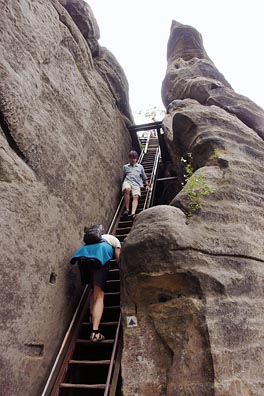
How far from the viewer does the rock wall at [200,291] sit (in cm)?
303

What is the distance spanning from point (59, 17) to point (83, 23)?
2.00 m

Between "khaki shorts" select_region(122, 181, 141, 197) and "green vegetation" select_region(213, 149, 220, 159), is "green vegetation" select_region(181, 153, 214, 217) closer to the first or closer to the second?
"green vegetation" select_region(213, 149, 220, 159)

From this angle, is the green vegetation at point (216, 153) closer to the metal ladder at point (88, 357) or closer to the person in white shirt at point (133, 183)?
the person in white shirt at point (133, 183)

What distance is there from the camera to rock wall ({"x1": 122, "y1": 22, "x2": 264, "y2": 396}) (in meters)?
3.03

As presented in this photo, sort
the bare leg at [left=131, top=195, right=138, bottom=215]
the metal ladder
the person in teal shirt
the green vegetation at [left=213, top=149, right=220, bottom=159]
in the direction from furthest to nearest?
the bare leg at [left=131, top=195, right=138, bottom=215] < the green vegetation at [left=213, top=149, right=220, bottom=159] < the person in teal shirt < the metal ladder

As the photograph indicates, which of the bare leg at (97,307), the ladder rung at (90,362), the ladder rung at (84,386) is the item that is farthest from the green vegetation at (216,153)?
the ladder rung at (84,386)

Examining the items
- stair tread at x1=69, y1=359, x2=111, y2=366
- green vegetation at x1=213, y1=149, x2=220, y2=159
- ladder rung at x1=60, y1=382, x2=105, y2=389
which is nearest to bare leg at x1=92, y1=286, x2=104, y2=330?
stair tread at x1=69, y1=359, x2=111, y2=366

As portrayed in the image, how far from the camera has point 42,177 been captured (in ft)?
14.9

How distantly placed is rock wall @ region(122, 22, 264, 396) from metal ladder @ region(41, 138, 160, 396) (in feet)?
1.46

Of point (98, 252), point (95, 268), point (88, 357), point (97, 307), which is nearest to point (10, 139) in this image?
point (98, 252)

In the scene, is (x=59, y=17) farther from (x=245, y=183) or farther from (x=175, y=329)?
(x=175, y=329)

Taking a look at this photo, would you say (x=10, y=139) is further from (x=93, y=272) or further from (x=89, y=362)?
(x=89, y=362)

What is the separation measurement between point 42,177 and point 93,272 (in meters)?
1.57

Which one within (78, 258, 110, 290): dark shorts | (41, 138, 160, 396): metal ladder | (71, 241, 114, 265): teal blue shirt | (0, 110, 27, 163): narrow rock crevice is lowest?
(41, 138, 160, 396): metal ladder
